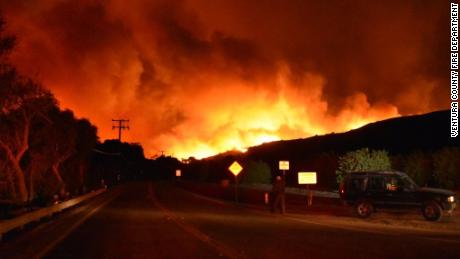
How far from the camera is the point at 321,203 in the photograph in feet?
143

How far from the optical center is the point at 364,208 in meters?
32.3

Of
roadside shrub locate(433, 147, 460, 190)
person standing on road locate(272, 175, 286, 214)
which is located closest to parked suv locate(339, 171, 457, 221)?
person standing on road locate(272, 175, 286, 214)

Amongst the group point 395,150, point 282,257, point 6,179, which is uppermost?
point 395,150

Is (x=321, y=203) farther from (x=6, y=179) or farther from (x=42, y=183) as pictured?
(x=42, y=183)

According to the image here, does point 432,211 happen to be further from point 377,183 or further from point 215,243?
point 215,243

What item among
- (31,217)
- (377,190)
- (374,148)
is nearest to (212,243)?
(31,217)

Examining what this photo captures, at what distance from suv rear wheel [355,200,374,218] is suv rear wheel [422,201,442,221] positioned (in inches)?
111

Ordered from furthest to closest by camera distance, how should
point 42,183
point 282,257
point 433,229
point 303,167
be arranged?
point 303,167 < point 42,183 < point 433,229 < point 282,257

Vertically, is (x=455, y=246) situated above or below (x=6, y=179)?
below

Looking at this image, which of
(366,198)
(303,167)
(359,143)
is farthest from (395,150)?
(366,198)

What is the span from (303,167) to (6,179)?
39.7 metres

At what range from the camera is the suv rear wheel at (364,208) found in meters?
32.2

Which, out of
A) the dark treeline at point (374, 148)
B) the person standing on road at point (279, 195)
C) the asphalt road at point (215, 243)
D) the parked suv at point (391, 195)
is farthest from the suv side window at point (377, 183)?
the dark treeline at point (374, 148)

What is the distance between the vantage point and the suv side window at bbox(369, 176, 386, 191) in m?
31.9
